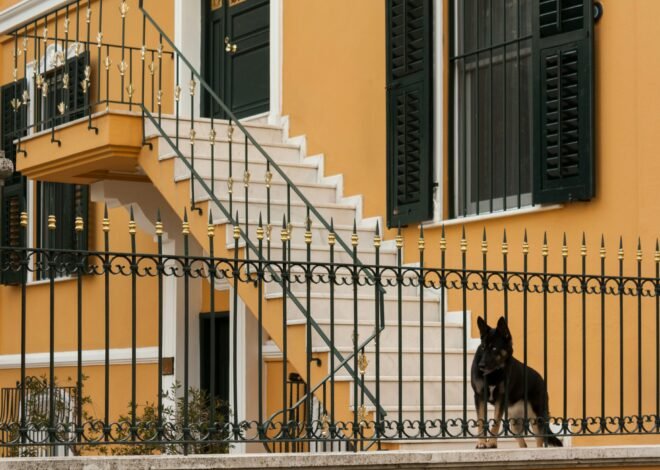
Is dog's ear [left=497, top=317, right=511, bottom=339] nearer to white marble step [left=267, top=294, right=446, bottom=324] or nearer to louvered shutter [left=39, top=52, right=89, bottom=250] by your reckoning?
white marble step [left=267, top=294, right=446, bottom=324]

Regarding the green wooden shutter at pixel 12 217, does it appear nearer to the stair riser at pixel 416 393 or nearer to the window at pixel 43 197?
the window at pixel 43 197

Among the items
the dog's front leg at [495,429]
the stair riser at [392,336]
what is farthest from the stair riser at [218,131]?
the dog's front leg at [495,429]

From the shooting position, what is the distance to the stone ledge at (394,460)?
6.40 metres

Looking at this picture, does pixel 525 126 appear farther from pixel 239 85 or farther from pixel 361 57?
pixel 239 85

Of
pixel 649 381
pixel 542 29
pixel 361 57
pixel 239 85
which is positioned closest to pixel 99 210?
pixel 239 85

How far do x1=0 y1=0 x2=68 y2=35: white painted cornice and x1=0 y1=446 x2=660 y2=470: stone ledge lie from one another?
1111cm

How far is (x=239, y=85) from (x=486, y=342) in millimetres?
6774

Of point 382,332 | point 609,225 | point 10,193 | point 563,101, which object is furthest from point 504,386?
point 10,193

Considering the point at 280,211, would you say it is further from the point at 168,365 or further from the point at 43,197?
the point at 43,197

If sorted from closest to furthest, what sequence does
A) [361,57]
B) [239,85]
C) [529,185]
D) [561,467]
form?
1. [561,467]
2. [529,185]
3. [361,57]
4. [239,85]

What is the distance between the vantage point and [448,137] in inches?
443

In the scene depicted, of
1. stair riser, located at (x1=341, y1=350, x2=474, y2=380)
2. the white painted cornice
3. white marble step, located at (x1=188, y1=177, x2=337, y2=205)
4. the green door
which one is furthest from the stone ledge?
the white painted cornice

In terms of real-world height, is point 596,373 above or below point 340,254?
below

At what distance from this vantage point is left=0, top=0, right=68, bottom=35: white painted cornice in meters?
17.5
